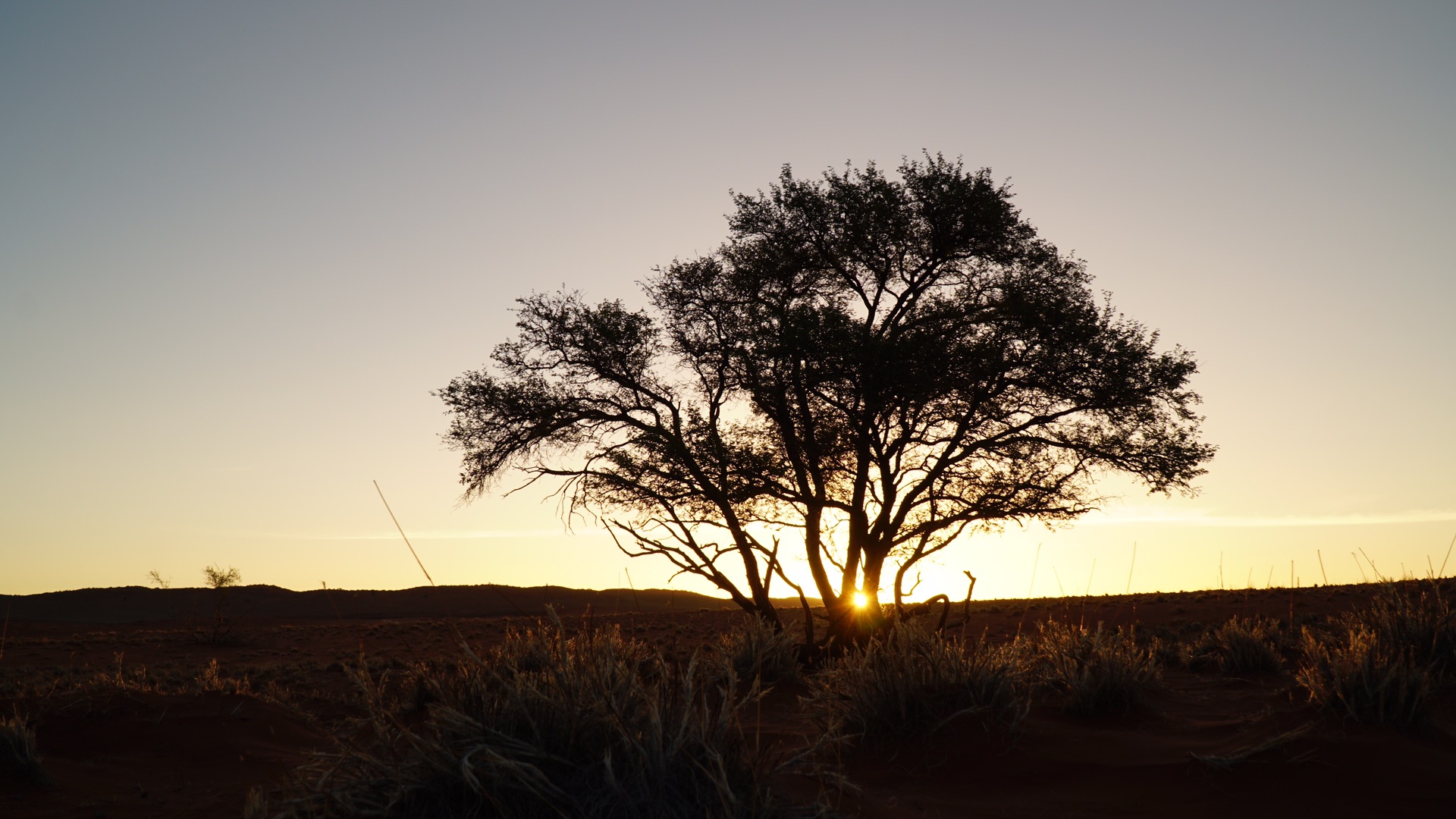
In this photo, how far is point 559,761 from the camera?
477cm

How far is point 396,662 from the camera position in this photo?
21.9 metres

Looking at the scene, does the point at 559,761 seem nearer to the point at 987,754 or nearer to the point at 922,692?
the point at 987,754

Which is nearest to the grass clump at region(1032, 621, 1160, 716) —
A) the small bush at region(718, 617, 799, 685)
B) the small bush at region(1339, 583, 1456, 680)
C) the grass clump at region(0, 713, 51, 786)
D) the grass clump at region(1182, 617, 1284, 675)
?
the small bush at region(1339, 583, 1456, 680)

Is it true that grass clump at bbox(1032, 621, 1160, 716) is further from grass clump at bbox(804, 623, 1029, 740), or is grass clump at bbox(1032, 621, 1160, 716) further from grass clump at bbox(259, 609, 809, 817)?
grass clump at bbox(259, 609, 809, 817)

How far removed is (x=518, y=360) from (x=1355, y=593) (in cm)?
2622

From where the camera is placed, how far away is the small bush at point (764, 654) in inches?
548

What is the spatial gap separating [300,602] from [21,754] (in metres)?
74.3

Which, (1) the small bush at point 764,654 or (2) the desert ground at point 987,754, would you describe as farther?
(1) the small bush at point 764,654

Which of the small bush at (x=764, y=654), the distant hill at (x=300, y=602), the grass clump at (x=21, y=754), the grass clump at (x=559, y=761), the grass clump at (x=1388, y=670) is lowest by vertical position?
the distant hill at (x=300, y=602)

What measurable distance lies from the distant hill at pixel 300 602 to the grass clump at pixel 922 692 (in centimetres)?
5631

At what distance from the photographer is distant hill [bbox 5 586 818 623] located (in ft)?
222

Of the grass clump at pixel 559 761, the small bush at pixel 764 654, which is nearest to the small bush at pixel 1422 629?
the grass clump at pixel 559 761

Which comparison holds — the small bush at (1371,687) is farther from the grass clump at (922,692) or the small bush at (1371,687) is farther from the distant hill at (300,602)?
the distant hill at (300,602)

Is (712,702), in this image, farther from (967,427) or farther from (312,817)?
(967,427)
